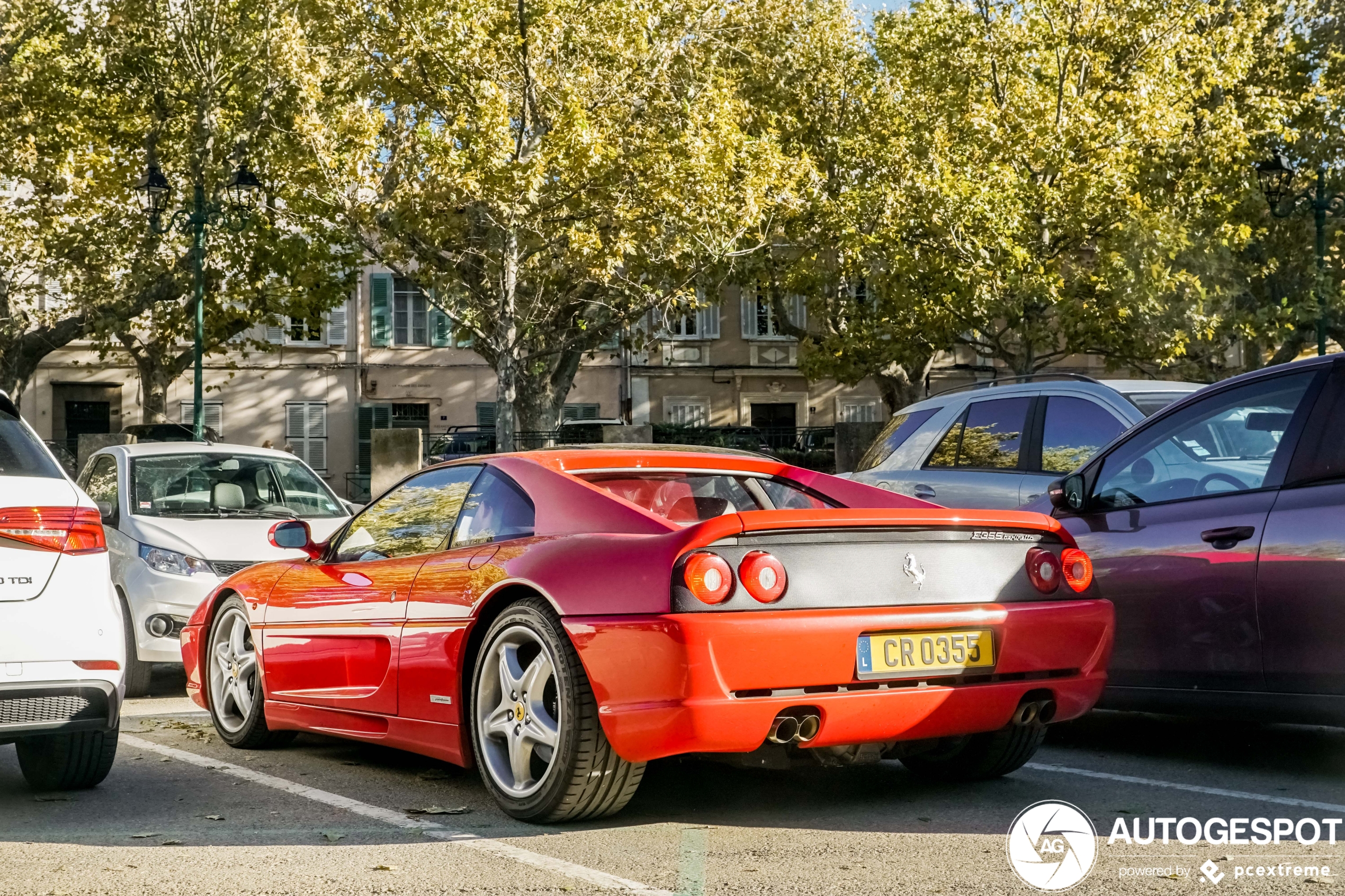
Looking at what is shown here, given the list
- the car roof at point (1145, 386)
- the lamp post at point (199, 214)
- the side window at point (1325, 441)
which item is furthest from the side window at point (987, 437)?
the lamp post at point (199, 214)

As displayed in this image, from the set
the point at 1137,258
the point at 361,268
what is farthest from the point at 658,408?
the point at 1137,258

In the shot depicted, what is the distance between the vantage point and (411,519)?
6191mm

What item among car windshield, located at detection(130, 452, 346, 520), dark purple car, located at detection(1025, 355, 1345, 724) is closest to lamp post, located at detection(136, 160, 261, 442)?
car windshield, located at detection(130, 452, 346, 520)

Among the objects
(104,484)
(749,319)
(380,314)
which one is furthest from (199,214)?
(749,319)

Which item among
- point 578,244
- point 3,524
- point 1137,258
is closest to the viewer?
point 3,524

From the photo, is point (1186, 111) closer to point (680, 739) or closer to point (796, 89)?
point (796, 89)

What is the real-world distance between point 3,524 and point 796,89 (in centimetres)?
2989

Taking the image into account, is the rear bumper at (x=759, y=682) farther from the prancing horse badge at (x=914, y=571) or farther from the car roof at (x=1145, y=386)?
the car roof at (x=1145, y=386)

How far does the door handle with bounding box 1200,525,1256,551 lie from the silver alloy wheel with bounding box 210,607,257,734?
4.19m

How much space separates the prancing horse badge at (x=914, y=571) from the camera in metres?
4.99

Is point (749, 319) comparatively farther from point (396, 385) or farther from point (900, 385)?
point (396, 385)

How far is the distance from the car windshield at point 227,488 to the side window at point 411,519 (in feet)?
12.8

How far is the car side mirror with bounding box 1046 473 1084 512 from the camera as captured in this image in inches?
269

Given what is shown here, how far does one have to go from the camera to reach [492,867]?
448 cm
